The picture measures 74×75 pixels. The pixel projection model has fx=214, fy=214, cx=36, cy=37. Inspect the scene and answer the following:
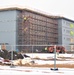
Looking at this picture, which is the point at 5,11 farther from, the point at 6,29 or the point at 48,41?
the point at 48,41

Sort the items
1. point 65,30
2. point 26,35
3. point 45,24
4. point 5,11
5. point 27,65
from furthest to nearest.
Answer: point 65,30
point 45,24
point 5,11
point 26,35
point 27,65

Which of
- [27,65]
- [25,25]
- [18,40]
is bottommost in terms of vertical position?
[27,65]

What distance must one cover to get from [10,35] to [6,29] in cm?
210

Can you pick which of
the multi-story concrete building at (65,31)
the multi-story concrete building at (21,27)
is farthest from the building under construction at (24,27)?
the multi-story concrete building at (65,31)

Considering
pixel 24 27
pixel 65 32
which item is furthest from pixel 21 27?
pixel 65 32

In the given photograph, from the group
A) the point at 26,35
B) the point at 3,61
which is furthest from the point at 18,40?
the point at 3,61

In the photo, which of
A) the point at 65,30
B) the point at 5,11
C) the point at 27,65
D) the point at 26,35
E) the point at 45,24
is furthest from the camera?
the point at 65,30

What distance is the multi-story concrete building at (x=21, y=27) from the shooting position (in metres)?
48.2

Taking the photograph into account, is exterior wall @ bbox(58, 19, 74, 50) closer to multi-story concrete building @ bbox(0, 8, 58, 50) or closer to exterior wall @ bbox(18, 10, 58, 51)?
exterior wall @ bbox(18, 10, 58, 51)

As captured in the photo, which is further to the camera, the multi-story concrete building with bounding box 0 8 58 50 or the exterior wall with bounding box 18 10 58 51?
the exterior wall with bounding box 18 10 58 51

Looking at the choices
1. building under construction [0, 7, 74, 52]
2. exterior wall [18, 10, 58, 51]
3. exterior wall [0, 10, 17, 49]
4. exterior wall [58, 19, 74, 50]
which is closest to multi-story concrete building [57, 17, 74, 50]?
exterior wall [58, 19, 74, 50]

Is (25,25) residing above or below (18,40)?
above

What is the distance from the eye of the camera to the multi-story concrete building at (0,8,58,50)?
48156 mm

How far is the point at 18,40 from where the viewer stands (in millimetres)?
48156
